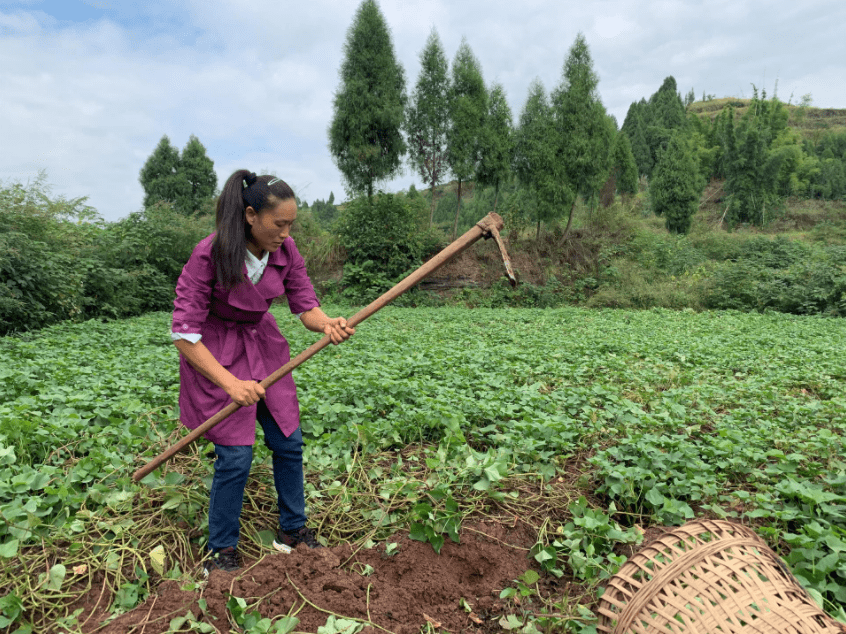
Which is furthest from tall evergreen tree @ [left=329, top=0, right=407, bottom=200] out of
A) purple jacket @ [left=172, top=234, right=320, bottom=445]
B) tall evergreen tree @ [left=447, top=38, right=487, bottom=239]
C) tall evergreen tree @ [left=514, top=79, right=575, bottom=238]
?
purple jacket @ [left=172, top=234, right=320, bottom=445]

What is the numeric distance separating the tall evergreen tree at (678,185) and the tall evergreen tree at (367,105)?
12401 mm

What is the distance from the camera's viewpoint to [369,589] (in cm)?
191

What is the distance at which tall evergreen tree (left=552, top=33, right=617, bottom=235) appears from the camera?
53.9 feet

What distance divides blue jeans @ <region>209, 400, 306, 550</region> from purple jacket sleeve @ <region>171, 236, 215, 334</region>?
443mm

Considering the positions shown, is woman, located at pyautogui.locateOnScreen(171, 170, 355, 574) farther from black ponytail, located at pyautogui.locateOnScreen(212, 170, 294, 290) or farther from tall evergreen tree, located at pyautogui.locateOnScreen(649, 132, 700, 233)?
tall evergreen tree, located at pyautogui.locateOnScreen(649, 132, 700, 233)

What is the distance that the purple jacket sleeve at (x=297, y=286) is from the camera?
234 centimetres

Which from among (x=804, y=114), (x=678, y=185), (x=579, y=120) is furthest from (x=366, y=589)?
(x=804, y=114)

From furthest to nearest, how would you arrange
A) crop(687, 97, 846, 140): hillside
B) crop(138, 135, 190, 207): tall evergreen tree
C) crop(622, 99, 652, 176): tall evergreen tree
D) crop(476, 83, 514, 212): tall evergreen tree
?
1. crop(687, 97, 846, 140): hillside
2. crop(622, 99, 652, 176): tall evergreen tree
3. crop(138, 135, 190, 207): tall evergreen tree
4. crop(476, 83, 514, 212): tall evergreen tree

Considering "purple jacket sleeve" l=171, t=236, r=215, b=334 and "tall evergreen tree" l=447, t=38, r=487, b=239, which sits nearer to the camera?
"purple jacket sleeve" l=171, t=236, r=215, b=334

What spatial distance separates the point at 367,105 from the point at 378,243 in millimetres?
4095

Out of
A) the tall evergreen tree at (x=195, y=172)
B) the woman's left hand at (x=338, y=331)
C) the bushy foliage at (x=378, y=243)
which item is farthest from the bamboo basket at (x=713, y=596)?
the tall evergreen tree at (x=195, y=172)

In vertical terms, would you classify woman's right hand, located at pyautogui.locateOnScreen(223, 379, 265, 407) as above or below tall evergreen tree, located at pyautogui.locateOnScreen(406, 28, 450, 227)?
below

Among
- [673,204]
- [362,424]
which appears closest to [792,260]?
[673,204]

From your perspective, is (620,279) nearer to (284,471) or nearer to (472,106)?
(472,106)
